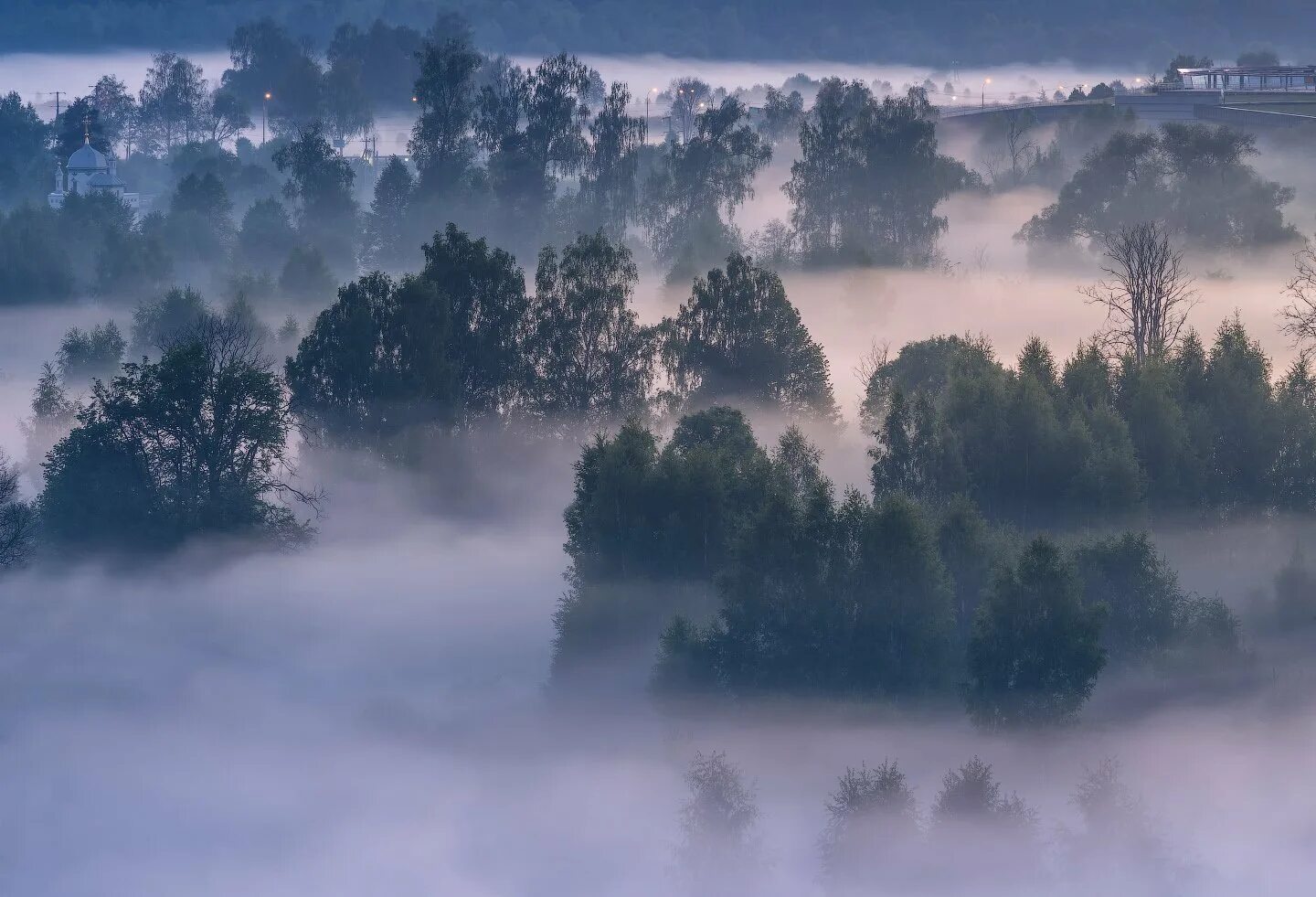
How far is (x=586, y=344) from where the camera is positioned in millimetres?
69812

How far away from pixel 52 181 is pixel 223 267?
36.6m

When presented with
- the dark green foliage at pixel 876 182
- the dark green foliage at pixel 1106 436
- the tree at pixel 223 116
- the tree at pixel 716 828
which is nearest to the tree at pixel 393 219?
the dark green foliage at pixel 876 182

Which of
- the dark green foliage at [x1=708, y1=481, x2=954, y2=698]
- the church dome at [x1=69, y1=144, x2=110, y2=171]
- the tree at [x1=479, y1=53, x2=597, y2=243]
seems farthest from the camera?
the church dome at [x1=69, y1=144, x2=110, y2=171]

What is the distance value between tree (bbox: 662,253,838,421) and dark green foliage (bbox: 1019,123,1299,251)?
53969 millimetres

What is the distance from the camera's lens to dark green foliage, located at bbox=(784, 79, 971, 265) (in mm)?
116125

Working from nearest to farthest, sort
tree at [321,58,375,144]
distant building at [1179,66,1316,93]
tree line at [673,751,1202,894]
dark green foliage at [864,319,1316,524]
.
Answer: tree line at [673,751,1202,894] → dark green foliage at [864,319,1316,524] → distant building at [1179,66,1316,93] → tree at [321,58,375,144]

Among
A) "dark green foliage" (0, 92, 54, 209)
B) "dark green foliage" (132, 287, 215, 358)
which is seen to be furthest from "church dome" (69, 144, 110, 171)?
"dark green foliage" (132, 287, 215, 358)

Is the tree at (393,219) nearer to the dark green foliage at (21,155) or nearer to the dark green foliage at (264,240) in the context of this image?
the dark green foliage at (264,240)

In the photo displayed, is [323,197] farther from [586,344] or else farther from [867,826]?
[867,826]

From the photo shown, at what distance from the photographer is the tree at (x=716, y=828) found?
41.9 m

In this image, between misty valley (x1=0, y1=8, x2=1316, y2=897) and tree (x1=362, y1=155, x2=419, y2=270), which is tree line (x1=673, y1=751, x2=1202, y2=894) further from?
tree (x1=362, y1=155, x2=419, y2=270)

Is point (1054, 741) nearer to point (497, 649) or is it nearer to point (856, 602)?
point (856, 602)

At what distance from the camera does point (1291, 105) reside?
12606 centimetres

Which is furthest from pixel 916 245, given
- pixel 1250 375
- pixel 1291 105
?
pixel 1250 375
